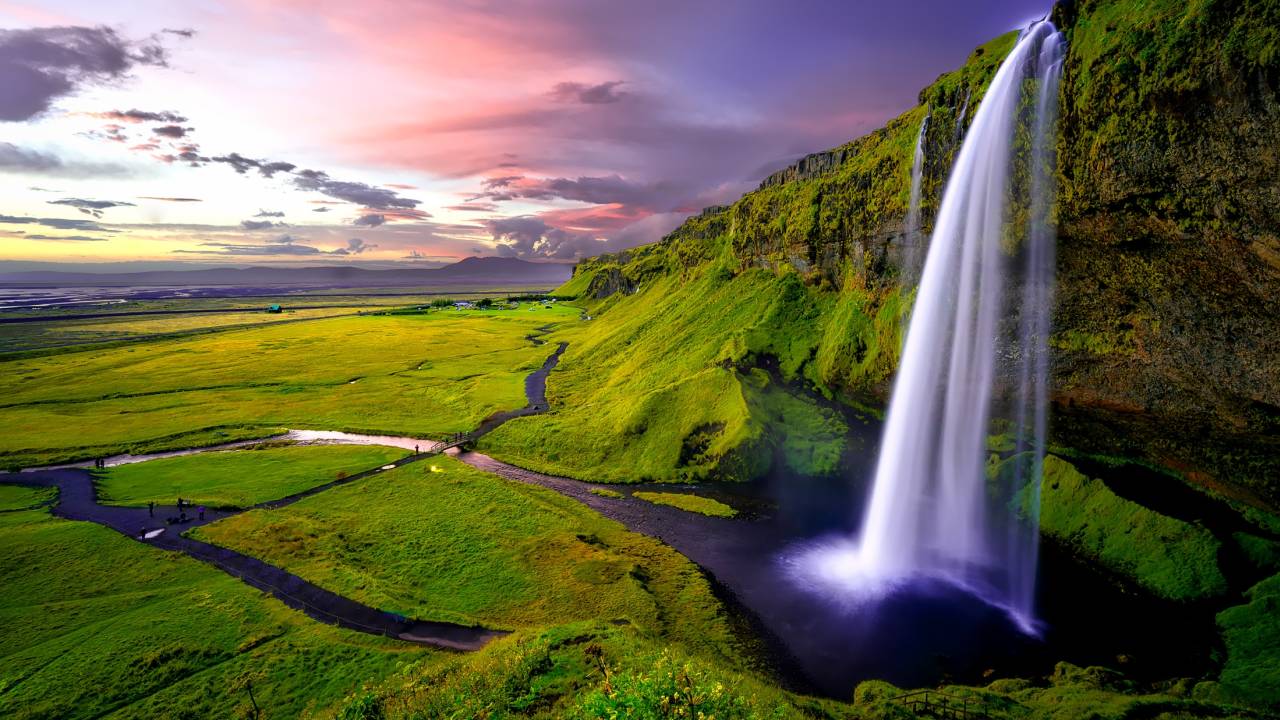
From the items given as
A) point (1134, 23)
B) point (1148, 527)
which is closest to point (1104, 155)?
point (1134, 23)

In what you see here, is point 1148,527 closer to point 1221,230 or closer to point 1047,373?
point 1047,373

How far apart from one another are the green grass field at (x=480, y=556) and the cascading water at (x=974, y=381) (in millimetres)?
12383

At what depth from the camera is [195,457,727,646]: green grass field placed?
34406mm

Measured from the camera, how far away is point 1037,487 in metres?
42.7

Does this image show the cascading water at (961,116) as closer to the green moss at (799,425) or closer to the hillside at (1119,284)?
the hillside at (1119,284)

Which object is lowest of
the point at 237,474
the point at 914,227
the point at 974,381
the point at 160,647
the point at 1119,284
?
the point at 237,474

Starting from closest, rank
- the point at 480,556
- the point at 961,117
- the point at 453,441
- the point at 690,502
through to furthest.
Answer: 1. the point at 480,556
2. the point at 961,117
3. the point at 690,502
4. the point at 453,441

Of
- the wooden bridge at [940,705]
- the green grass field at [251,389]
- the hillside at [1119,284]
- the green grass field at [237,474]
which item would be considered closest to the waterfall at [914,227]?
the hillside at [1119,284]

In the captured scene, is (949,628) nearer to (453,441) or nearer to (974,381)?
(974,381)

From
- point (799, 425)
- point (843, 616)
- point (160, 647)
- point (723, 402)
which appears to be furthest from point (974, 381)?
point (160, 647)

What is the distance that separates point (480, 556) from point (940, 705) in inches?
1262

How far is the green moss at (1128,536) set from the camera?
32.8 m

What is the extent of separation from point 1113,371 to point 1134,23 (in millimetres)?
22310

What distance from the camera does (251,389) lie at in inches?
4272
